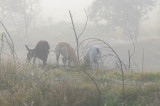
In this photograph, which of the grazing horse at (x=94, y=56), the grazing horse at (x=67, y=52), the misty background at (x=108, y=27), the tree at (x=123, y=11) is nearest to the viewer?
the grazing horse at (x=94, y=56)

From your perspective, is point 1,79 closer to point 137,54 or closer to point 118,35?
point 137,54

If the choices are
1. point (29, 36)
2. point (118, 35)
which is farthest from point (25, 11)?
point (118, 35)

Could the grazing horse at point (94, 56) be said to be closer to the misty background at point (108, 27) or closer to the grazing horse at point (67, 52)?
the grazing horse at point (67, 52)

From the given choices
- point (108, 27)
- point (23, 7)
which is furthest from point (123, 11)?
point (23, 7)

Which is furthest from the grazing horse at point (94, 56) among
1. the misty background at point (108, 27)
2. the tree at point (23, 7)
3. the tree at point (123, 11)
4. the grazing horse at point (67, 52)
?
the tree at point (23, 7)

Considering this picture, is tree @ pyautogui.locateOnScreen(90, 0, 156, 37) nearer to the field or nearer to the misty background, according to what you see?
the misty background

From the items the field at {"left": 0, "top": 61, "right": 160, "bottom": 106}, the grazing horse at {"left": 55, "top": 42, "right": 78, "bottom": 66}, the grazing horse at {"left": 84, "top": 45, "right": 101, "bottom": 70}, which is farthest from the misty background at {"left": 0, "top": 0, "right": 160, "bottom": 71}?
the field at {"left": 0, "top": 61, "right": 160, "bottom": 106}

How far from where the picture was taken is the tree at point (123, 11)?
46.8m

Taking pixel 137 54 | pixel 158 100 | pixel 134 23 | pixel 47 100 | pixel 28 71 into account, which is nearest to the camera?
pixel 158 100

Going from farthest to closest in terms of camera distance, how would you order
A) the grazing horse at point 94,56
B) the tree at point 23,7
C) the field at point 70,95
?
the tree at point 23,7, the grazing horse at point 94,56, the field at point 70,95

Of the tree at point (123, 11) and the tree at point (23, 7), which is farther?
the tree at point (23, 7)

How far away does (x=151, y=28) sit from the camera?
2138 inches

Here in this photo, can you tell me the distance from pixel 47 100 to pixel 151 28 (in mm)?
50052

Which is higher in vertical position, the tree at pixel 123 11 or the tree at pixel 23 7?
the tree at pixel 23 7
